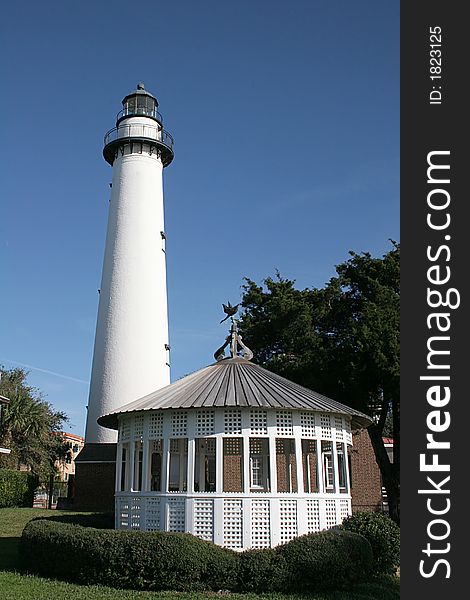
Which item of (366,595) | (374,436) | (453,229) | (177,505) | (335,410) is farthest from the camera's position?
(374,436)

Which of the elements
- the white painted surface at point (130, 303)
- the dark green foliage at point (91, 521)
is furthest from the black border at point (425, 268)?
the white painted surface at point (130, 303)

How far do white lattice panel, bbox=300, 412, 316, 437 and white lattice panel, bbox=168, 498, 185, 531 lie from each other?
356cm

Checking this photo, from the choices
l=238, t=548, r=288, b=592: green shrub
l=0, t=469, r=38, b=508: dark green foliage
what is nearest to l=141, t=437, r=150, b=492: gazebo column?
l=238, t=548, r=288, b=592: green shrub

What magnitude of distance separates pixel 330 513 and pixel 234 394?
12.8ft

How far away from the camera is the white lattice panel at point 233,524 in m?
15.0

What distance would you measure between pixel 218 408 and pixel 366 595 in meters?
5.36

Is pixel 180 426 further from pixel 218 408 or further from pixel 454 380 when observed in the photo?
pixel 454 380

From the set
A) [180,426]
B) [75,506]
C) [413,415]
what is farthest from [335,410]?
[75,506]

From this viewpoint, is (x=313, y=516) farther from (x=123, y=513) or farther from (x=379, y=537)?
(x=123, y=513)

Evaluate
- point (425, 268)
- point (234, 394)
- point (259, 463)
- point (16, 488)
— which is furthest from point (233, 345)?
point (16, 488)

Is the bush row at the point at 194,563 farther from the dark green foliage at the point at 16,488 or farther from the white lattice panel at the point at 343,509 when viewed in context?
the dark green foliage at the point at 16,488

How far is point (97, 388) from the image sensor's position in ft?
92.3

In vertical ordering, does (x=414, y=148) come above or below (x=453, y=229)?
above

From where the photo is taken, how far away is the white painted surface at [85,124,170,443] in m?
27.9
